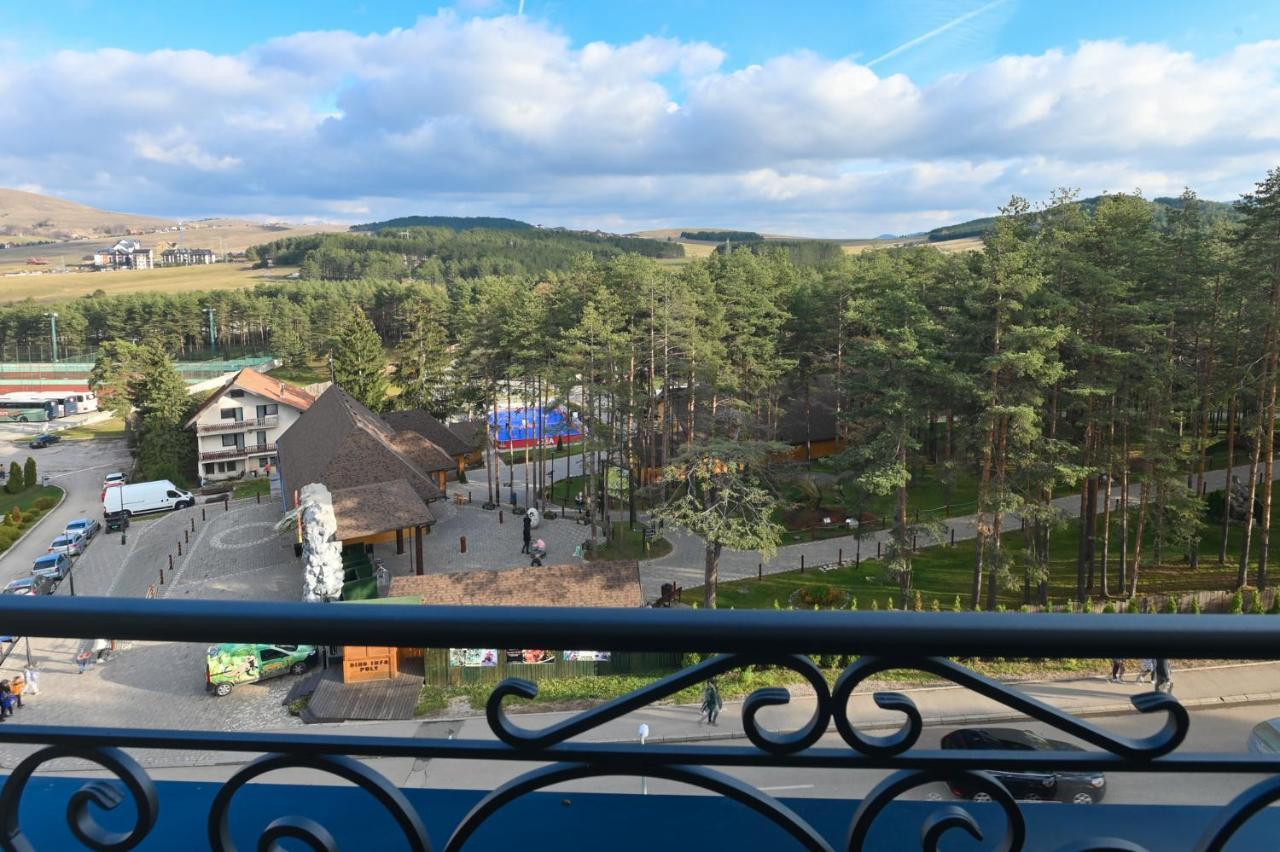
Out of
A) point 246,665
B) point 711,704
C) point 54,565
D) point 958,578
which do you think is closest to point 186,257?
point 54,565

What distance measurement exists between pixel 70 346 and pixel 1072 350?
93006mm

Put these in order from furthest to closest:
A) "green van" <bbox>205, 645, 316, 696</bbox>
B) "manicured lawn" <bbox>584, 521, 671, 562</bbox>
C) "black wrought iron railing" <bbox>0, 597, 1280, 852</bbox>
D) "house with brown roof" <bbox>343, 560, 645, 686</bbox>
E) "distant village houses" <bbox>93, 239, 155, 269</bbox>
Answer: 1. "distant village houses" <bbox>93, 239, 155, 269</bbox>
2. "manicured lawn" <bbox>584, 521, 671, 562</bbox>
3. "green van" <bbox>205, 645, 316, 696</bbox>
4. "house with brown roof" <bbox>343, 560, 645, 686</bbox>
5. "black wrought iron railing" <bbox>0, 597, 1280, 852</bbox>

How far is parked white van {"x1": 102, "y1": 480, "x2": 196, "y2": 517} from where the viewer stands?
3428cm

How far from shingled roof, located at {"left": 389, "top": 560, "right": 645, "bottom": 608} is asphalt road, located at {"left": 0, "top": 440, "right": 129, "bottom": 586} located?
1905cm

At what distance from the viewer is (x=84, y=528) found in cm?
3206

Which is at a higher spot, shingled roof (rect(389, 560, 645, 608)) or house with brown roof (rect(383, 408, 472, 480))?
house with brown roof (rect(383, 408, 472, 480))

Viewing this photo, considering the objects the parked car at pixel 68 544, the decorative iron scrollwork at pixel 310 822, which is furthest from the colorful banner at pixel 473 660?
the parked car at pixel 68 544

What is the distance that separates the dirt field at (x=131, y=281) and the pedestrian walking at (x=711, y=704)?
121173 millimetres

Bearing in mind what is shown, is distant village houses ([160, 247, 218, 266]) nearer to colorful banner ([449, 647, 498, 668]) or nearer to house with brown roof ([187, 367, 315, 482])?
house with brown roof ([187, 367, 315, 482])

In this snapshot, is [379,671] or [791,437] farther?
[791,437]

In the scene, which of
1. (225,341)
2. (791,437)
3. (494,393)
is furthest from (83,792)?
(225,341)

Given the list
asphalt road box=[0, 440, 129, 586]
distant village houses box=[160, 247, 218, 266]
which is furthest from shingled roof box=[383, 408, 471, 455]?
distant village houses box=[160, 247, 218, 266]

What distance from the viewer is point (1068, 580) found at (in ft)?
77.7

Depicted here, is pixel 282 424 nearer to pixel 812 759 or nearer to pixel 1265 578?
pixel 1265 578
